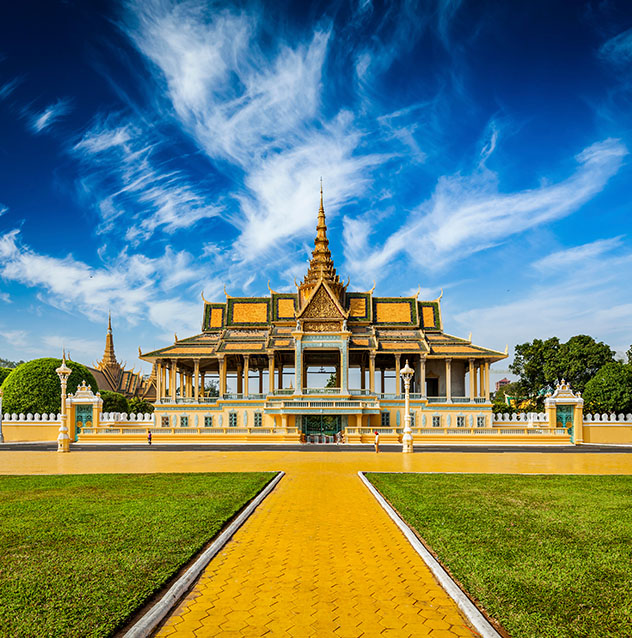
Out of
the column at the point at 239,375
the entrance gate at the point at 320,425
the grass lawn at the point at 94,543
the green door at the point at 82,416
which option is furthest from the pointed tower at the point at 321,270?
the grass lawn at the point at 94,543

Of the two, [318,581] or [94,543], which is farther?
[94,543]

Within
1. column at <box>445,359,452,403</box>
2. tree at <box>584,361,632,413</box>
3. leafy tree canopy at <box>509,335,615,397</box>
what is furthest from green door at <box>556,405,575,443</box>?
leafy tree canopy at <box>509,335,615,397</box>

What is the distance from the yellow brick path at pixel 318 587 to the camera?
17.2ft

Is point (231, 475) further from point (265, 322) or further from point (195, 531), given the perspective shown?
point (265, 322)

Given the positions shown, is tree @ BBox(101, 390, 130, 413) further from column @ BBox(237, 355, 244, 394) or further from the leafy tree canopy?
the leafy tree canopy

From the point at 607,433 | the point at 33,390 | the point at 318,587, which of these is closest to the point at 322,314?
the point at 607,433

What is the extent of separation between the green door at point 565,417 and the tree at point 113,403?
43.2 metres

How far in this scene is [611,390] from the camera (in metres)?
46.5

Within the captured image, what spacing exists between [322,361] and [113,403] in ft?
75.3

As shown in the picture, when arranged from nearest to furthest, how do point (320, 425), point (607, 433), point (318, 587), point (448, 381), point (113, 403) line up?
1. point (318, 587)
2. point (607, 433)
3. point (320, 425)
4. point (448, 381)
5. point (113, 403)

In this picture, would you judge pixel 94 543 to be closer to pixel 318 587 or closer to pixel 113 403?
pixel 318 587

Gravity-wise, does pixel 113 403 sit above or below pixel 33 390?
below

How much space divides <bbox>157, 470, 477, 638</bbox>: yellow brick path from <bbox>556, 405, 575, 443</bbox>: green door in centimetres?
3430

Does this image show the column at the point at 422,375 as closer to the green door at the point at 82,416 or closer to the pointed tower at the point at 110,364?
the green door at the point at 82,416
